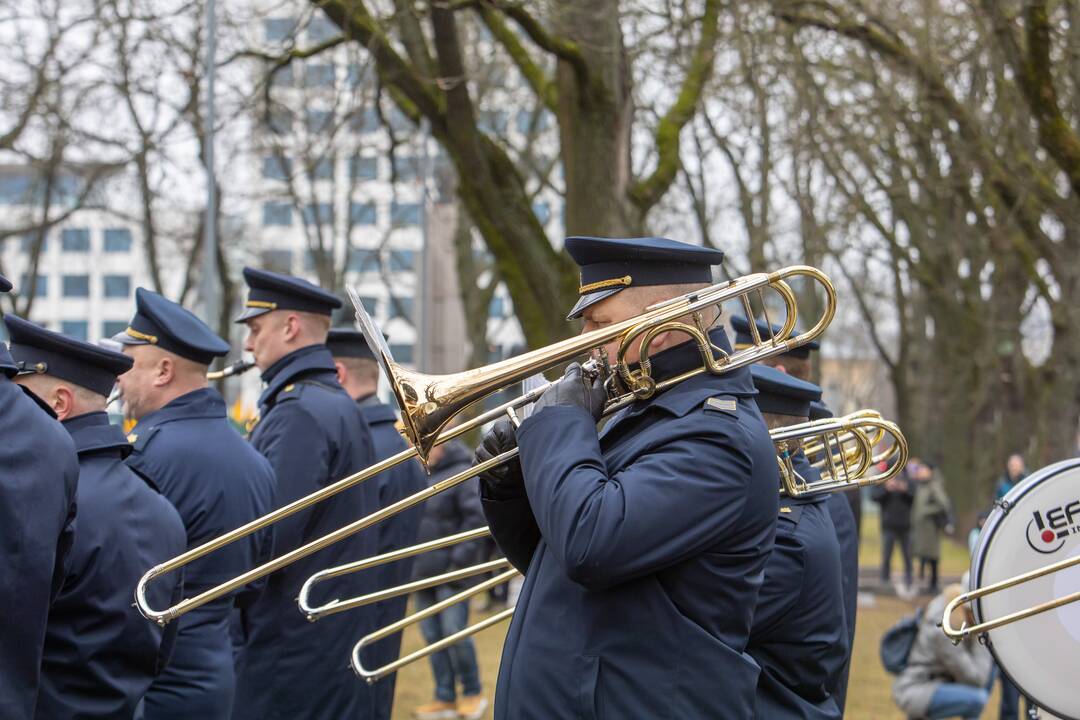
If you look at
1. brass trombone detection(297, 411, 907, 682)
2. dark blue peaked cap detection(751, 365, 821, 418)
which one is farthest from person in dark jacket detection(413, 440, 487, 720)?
dark blue peaked cap detection(751, 365, 821, 418)

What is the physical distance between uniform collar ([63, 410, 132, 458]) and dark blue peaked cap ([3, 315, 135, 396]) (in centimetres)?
9

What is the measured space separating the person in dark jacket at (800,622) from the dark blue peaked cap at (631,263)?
39.5 inches

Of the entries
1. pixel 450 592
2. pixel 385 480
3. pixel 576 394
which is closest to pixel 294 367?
pixel 385 480

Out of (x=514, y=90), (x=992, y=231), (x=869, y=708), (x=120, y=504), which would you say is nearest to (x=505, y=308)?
(x=514, y=90)

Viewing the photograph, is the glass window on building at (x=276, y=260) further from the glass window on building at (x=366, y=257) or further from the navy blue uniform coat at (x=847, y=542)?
the navy blue uniform coat at (x=847, y=542)

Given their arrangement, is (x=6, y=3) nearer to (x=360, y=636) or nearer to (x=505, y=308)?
(x=360, y=636)

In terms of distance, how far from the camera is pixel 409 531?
7.17 meters

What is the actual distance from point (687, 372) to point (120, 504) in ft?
5.61

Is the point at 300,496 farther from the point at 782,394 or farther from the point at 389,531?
the point at 782,394

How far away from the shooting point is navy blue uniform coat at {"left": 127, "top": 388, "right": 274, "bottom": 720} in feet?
15.5

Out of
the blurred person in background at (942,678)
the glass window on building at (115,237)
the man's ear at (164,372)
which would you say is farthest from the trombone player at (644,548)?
the glass window on building at (115,237)

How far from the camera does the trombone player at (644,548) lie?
9.94 ft

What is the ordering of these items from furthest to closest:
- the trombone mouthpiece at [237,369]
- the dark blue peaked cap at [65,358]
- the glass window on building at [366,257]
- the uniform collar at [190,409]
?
the glass window on building at [366,257]
the trombone mouthpiece at [237,369]
the uniform collar at [190,409]
the dark blue peaked cap at [65,358]

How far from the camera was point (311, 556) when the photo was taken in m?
5.80
